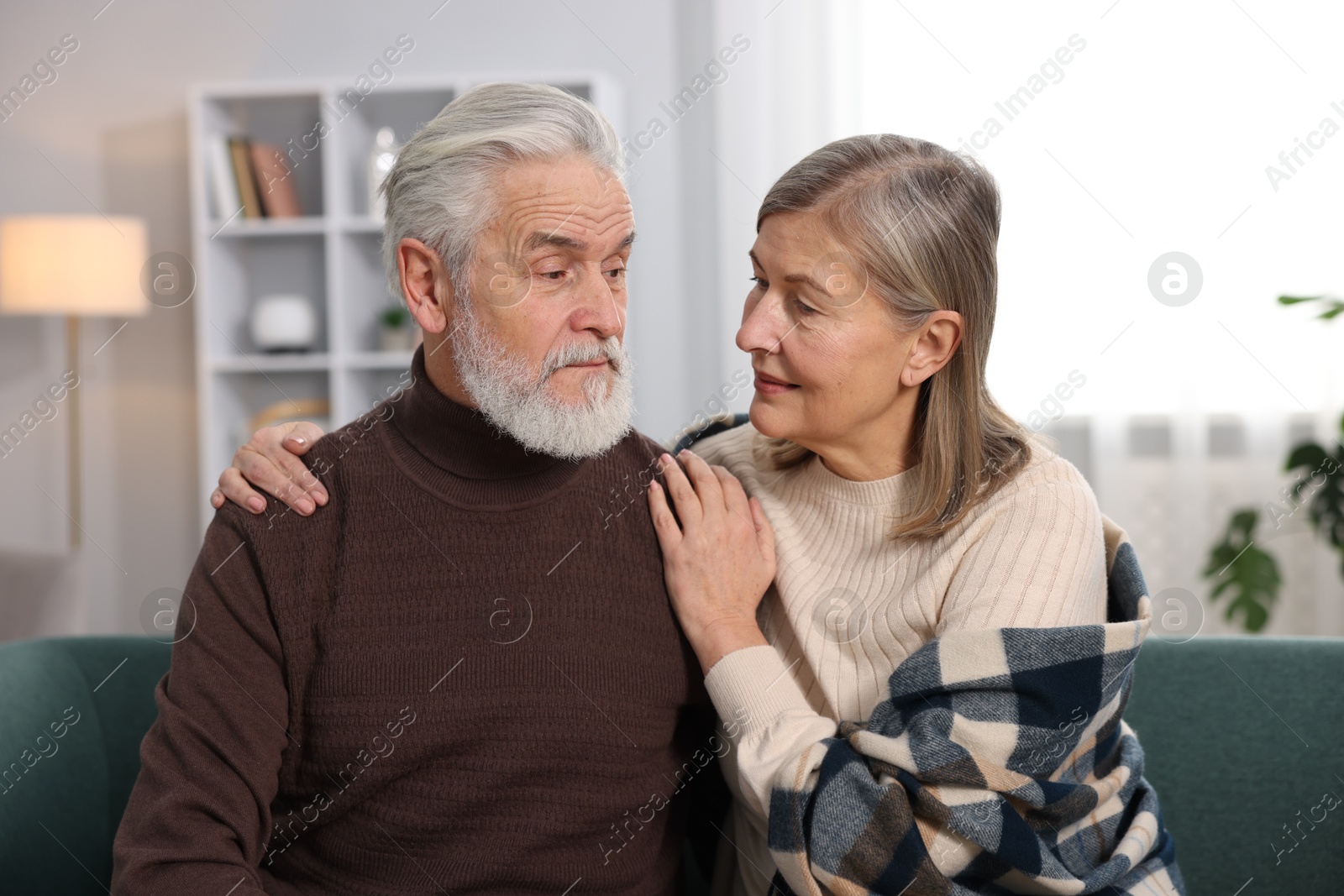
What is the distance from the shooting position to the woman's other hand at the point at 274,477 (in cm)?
134

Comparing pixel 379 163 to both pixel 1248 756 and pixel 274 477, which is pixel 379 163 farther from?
pixel 1248 756

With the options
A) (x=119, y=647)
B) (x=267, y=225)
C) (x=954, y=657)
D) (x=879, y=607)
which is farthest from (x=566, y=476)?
(x=267, y=225)

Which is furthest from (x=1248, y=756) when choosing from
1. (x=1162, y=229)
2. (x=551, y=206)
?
(x=1162, y=229)

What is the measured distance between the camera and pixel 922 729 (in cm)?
118

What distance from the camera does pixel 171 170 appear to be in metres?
4.31

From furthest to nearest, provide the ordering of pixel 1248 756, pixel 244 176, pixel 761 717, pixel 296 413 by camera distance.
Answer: pixel 296 413 < pixel 244 176 < pixel 1248 756 < pixel 761 717

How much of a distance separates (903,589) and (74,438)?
3.77 m

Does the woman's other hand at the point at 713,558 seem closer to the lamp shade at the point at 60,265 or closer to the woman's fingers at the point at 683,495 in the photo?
the woman's fingers at the point at 683,495

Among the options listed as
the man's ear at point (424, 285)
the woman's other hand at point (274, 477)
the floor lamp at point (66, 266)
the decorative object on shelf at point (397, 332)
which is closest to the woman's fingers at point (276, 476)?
the woman's other hand at point (274, 477)

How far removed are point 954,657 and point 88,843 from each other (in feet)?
4.25

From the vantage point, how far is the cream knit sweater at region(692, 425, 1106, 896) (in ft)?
4.09

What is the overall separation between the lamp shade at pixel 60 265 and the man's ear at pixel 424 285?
287 centimetres

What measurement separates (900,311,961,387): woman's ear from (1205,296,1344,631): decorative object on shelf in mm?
2067

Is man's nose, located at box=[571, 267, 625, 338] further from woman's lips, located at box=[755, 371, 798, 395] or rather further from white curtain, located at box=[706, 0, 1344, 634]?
white curtain, located at box=[706, 0, 1344, 634]
